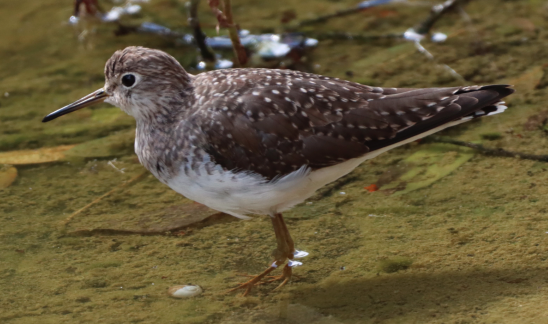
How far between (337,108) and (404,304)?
1406mm

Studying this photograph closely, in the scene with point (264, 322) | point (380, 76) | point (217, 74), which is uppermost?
point (217, 74)

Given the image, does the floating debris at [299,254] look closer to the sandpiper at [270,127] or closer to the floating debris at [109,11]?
the sandpiper at [270,127]

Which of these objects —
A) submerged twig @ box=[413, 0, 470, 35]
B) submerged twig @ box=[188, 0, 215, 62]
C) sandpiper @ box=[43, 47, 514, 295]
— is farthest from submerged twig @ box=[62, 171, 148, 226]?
submerged twig @ box=[413, 0, 470, 35]

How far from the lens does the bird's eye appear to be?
5.02 meters

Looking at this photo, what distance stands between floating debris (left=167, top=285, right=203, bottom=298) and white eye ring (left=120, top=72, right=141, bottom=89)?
1540mm

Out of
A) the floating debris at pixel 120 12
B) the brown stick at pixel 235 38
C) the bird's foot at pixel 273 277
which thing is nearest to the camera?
the bird's foot at pixel 273 277

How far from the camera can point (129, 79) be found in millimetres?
5035

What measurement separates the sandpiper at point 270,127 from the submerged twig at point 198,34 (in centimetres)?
289

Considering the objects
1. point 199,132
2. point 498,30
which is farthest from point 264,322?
point 498,30

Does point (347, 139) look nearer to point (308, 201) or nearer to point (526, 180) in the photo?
point (308, 201)

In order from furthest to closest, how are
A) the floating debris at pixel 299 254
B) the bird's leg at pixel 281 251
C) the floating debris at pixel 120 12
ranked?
the floating debris at pixel 120 12, the floating debris at pixel 299 254, the bird's leg at pixel 281 251

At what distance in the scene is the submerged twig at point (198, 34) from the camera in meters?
7.84

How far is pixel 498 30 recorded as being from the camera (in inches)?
317

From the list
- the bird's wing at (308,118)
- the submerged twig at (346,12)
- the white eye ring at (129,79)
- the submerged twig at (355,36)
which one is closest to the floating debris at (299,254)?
the bird's wing at (308,118)
